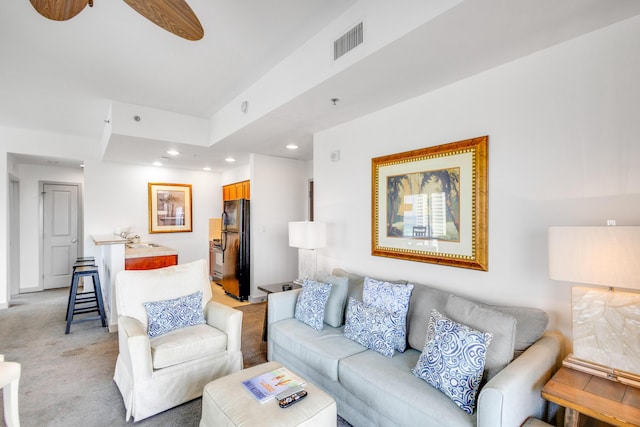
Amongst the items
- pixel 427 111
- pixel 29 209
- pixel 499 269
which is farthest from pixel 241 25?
pixel 29 209

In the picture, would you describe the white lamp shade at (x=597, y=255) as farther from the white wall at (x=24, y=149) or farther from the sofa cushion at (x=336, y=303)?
the white wall at (x=24, y=149)


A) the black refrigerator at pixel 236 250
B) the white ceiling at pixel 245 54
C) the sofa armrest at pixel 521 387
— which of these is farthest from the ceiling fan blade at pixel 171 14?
the black refrigerator at pixel 236 250

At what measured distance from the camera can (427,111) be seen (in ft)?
8.33

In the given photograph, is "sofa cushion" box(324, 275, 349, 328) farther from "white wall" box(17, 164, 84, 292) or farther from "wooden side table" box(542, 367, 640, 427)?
"white wall" box(17, 164, 84, 292)

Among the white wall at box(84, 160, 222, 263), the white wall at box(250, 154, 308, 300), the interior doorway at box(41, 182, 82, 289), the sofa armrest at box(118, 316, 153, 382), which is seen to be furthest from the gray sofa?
the interior doorway at box(41, 182, 82, 289)

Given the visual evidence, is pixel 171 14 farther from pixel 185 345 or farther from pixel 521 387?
pixel 521 387

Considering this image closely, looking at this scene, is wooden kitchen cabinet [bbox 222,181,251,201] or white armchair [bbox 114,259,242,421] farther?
wooden kitchen cabinet [bbox 222,181,251,201]

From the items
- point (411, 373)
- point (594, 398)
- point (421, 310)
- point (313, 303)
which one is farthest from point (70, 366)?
point (594, 398)

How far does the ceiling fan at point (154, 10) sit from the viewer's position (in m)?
1.47

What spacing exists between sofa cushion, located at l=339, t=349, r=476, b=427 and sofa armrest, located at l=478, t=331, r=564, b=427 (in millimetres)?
155

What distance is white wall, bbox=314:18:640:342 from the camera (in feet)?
5.41

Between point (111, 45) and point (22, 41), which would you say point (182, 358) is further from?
point (22, 41)

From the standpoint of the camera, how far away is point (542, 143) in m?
1.92

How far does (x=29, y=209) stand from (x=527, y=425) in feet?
25.0
